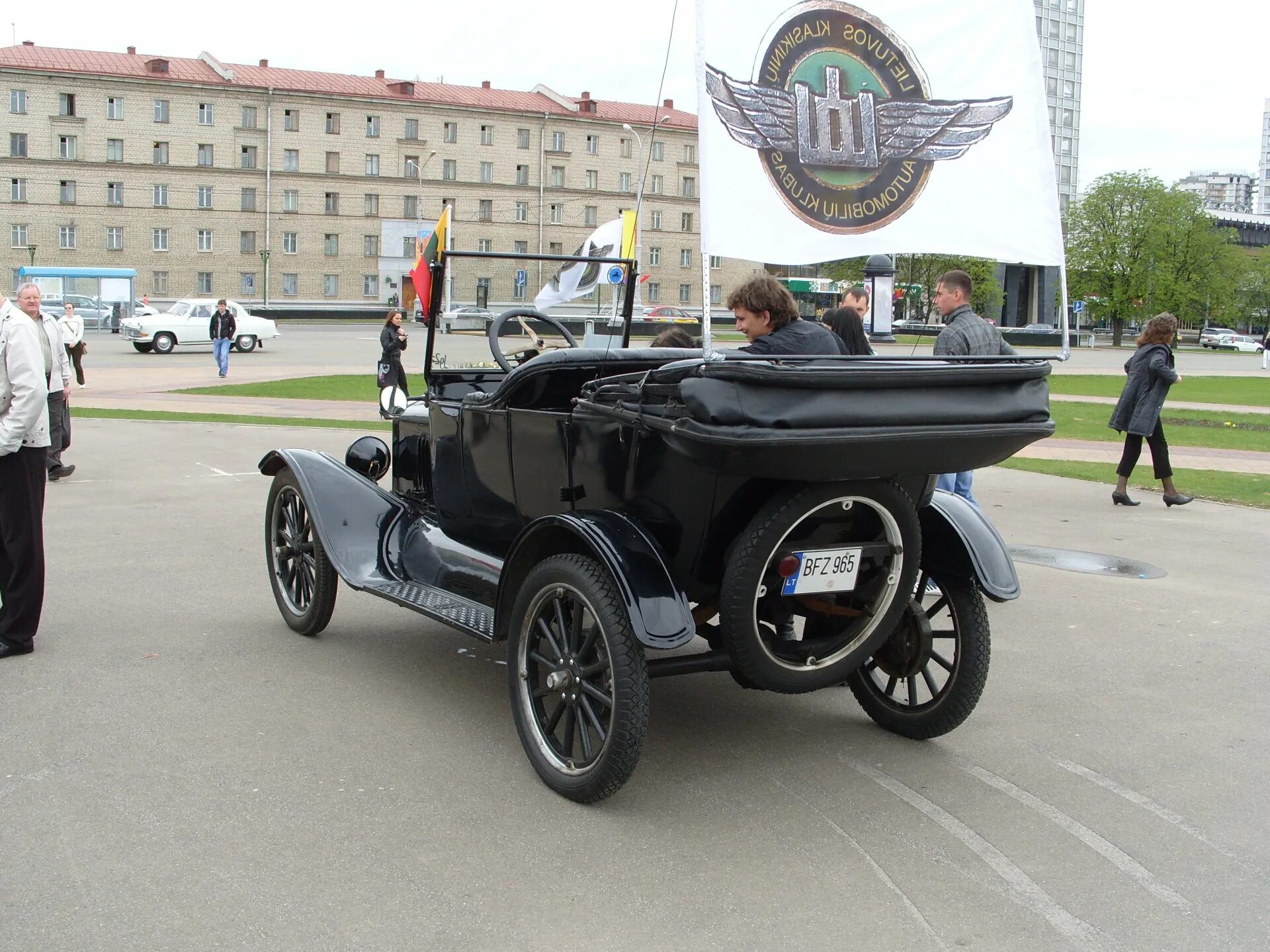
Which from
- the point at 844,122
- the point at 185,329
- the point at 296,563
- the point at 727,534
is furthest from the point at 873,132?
the point at 185,329

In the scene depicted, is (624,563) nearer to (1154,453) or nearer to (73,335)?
(1154,453)

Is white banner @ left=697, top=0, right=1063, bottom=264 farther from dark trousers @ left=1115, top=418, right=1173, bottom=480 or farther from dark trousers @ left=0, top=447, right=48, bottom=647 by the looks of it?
dark trousers @ left=1115, top=418, right=1173, bottom=480

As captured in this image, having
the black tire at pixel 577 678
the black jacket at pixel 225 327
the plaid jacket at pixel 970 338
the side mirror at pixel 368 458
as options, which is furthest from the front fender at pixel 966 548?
the black jacket at pixel 225 327

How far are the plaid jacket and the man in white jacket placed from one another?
4.65m

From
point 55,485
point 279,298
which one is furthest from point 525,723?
point 279,298

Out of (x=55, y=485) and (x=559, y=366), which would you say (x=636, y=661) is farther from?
(x=55, y=485)

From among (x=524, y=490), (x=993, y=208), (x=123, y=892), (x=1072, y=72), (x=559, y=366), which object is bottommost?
(x=123, y=892)

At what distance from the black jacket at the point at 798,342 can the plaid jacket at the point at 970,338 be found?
241 cm

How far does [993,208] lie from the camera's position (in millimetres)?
4652

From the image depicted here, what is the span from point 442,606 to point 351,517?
1005mm

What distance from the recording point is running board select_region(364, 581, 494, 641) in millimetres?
4512

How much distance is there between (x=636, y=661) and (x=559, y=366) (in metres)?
1.38

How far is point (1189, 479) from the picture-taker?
12.2m

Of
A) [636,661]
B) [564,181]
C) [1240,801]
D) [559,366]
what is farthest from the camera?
[564,181]
